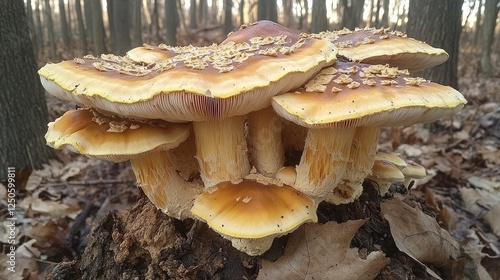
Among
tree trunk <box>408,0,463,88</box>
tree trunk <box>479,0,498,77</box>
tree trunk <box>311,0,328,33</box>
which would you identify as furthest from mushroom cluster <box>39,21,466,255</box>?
tree trunk <box>479,0,498,77</box>

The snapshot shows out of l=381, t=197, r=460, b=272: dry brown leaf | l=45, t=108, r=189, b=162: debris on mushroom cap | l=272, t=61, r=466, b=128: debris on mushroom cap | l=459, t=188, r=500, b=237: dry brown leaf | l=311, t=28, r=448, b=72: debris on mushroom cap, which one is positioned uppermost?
l=311, t=28, r=448, b=72: debris on mushroom cap

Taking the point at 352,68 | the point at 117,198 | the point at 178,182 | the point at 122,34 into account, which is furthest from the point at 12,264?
the point at 122,34

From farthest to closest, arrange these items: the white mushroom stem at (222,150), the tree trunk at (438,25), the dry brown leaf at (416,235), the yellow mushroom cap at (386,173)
Result: 1. the tree trunk at (438,25)
2. the yellow mushroom cap at (386,173)
3. the dry brown leaf at (416,235)
4. the white mushroom stem at (222,150)

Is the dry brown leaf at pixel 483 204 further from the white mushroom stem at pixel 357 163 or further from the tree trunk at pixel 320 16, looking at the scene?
the tree trunk at pixel 320 16

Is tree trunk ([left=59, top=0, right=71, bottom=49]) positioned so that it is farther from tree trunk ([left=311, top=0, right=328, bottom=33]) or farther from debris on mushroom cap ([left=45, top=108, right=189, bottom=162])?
debris on mushroom cap ([left=45, top=108, right=189, bottom=162])

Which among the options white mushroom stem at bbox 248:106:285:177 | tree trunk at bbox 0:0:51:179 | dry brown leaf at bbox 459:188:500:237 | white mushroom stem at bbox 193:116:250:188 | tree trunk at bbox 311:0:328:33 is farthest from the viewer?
tree trunk at bbox 311:0:328:33

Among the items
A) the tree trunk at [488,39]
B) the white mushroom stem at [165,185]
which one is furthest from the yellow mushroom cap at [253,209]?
the tree trunk at [488,39]

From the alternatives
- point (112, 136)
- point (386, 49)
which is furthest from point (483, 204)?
point (112, 136)

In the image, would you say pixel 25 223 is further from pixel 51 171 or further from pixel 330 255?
pixel 330 255
